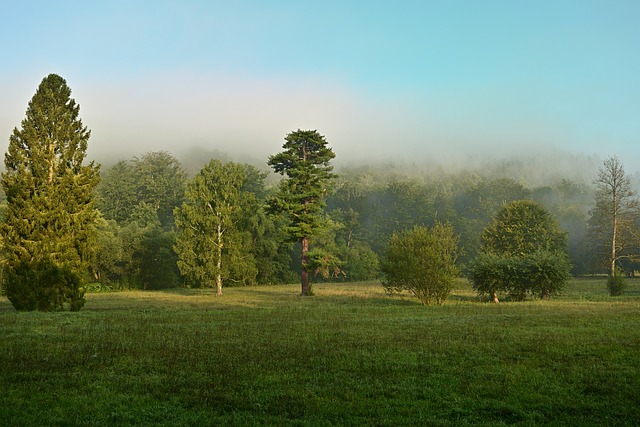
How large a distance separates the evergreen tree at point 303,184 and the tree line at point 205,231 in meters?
0.11

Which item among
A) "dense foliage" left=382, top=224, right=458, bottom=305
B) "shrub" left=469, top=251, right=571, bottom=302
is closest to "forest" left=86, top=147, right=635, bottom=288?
"shrub" left=469, top=251, right=571, bottom=302

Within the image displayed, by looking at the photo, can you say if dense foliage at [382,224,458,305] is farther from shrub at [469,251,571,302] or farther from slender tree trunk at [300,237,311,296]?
slender tree trunk at [300,237,311,296]

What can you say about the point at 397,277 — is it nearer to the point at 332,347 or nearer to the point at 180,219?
the point at 332,347

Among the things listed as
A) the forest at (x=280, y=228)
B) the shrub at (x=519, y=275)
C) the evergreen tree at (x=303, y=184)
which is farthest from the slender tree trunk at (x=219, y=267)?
the shrub at (x=519, y=275)

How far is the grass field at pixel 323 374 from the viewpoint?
804 centimetres

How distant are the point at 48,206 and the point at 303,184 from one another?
74.7ft

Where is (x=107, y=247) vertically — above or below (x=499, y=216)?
below

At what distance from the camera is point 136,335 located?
16.5m

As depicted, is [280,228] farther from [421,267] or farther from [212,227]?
[421,267]

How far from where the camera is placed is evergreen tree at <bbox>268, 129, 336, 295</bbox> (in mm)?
43438

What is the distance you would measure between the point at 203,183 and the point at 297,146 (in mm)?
9227

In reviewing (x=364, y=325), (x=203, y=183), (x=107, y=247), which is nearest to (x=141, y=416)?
(x=364, y=325)

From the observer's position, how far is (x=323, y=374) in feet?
34.9

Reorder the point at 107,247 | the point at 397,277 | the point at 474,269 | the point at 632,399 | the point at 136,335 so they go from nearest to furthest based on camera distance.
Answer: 1. the point at 632,399
2. the point at 136,335
3. the point at 397,277
4. the point at 474,269
5. the point at 107,247
